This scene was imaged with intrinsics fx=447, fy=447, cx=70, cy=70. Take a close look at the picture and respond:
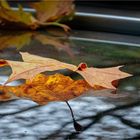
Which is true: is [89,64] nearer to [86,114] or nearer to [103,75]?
[103,75]

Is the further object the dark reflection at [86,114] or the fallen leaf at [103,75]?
the fallen leaf at [103,75]

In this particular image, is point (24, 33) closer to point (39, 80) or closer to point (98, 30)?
point (98, 30)

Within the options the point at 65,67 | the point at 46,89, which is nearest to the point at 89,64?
the point at 65,67

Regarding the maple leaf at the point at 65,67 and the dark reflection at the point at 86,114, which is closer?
the dark reflection at the point at 86,114

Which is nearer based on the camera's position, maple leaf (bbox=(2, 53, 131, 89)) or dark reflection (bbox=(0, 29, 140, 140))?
dark reflection (bbox=(0, 29, 140, 140))

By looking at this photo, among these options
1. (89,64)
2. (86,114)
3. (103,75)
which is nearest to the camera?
(86,114)
